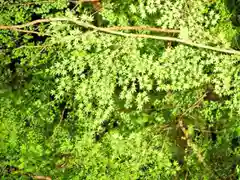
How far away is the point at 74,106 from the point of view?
5.20 meters

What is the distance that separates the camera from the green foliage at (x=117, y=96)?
4375 millimetres

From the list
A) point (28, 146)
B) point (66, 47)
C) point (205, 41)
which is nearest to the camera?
point (205, 41)

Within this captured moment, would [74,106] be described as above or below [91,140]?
above

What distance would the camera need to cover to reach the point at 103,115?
4855 millimetres

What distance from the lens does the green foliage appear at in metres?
4.38

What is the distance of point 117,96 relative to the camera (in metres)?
5.21

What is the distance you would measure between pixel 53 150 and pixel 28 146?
1.29 ft

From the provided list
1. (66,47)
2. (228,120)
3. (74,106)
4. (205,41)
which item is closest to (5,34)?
(66,47)

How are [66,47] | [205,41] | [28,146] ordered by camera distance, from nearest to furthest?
1. [205,41]
2. [66,47]
3. [28,146]

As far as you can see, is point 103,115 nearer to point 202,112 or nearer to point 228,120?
point 202,112

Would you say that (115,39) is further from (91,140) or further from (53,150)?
(53,150)

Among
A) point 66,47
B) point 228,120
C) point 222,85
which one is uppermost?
point 66,47

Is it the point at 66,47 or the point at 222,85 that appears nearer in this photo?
the point at 222,85

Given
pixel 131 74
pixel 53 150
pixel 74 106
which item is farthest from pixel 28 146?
pixel 131 74
